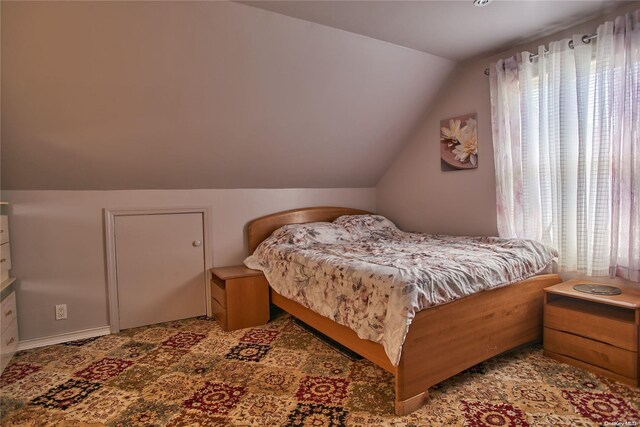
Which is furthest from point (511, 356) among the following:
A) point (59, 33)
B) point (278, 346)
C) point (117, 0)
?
point (59, 33)

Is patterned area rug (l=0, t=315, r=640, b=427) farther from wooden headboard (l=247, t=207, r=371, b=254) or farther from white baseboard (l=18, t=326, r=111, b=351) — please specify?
wooden headboard (l=247, t=207, r=371, b=254)

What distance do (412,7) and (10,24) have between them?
2.36 metres

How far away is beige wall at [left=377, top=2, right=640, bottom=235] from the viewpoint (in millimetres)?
3359

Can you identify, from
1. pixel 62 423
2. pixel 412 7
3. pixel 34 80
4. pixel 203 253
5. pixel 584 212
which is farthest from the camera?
pixel 203 253

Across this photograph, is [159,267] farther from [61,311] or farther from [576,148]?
[576,148]

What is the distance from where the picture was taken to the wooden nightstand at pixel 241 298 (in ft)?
9.95

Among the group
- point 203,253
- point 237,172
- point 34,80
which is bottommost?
point 203,253

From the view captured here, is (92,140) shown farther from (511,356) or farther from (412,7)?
(511,356)

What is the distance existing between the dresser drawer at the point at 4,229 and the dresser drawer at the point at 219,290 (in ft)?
5.03

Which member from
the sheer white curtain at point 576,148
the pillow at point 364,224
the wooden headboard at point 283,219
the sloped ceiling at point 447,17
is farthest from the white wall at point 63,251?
the sheer white curtain at point 576,148

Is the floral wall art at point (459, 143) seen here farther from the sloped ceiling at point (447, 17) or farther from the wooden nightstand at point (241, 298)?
the wooden nightstand at point (241, 298)

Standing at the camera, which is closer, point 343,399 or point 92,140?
point 343,399

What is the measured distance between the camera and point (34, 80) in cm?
223

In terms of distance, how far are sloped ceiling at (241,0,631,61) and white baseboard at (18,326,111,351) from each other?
9.08 feet
